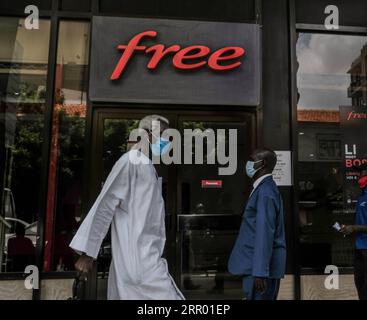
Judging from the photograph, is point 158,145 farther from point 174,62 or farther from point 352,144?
point 352,144

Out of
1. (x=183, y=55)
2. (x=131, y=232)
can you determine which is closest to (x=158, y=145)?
(x=131, y=232)

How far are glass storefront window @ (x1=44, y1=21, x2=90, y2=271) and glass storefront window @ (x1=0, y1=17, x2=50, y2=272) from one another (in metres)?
0.18

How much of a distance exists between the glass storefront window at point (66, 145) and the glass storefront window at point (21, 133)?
0.58 ft

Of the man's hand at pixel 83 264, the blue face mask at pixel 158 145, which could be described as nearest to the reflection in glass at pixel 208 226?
the blue face mask at pixel 158 145

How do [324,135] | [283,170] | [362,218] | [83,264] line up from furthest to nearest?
[324,135]
[283,170]
[362,218]
[83,264]

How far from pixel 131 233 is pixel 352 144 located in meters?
3.79

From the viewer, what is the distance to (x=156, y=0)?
634 centimetres

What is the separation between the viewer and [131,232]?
3945 mm

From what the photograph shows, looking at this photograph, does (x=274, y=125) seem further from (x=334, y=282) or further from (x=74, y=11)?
(x=74, y=11)

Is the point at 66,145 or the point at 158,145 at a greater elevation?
the point at 66,145

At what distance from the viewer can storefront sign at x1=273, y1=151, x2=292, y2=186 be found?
243 inches

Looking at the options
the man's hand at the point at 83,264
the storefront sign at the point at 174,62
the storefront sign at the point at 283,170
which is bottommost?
the man's hand at the point at 83,264

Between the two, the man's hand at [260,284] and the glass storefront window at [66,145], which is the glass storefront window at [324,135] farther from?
the glass storefront window at [66,145]

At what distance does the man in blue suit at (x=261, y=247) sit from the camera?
394cm
